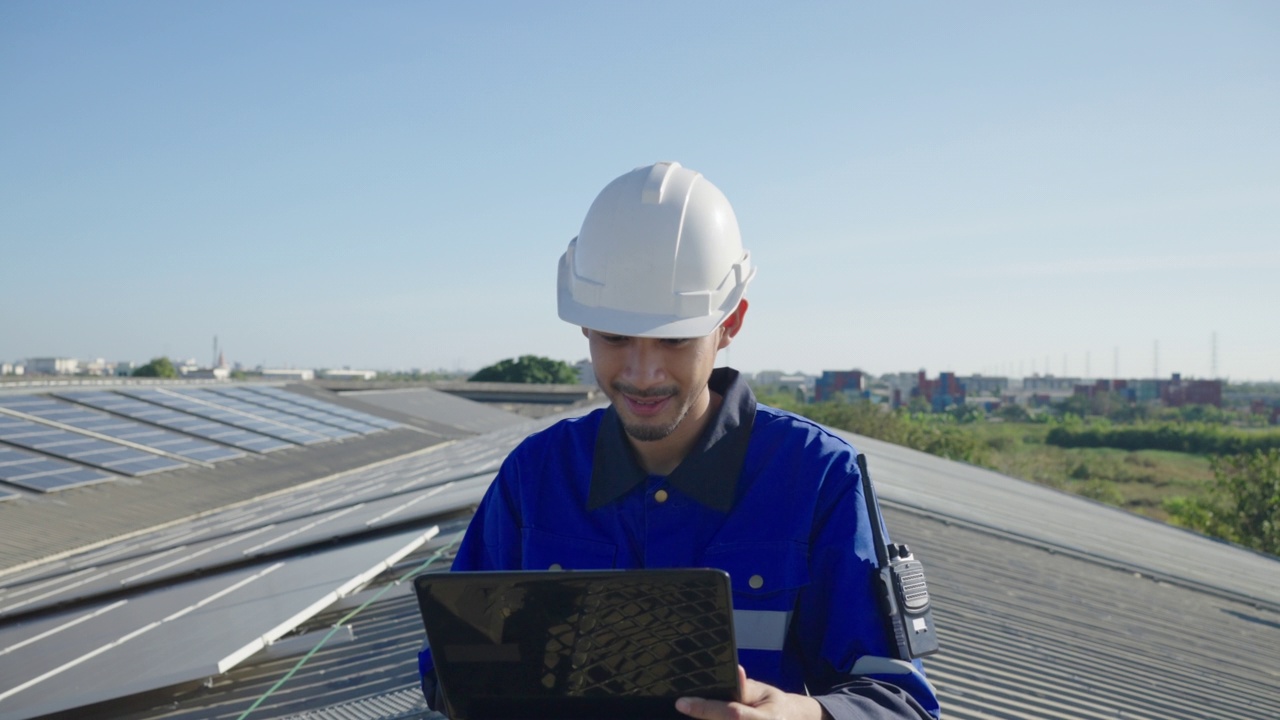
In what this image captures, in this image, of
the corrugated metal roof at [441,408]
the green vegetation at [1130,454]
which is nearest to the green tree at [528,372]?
the green vegetation at [1130,454]

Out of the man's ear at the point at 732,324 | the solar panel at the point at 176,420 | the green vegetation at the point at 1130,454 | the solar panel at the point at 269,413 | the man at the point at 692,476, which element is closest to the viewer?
the man at the point at 692,476

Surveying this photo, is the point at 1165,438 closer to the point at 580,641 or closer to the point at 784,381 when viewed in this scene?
the point at 784,381

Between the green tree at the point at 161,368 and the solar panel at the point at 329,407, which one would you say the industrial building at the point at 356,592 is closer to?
the solar panel at the point at 329,407

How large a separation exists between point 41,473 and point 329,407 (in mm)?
12994

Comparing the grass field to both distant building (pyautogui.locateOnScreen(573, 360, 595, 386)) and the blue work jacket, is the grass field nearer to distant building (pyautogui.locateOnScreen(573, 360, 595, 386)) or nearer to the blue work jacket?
distant building (pyautogui.locateOnScreen(573, 360, 595, 386))

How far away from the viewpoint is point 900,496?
33.3 feet

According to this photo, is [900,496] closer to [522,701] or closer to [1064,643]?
[1064,643]

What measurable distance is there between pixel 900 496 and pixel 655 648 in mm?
8733

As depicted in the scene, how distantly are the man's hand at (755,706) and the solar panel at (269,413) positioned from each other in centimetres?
2274

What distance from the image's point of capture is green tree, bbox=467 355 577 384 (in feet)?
241

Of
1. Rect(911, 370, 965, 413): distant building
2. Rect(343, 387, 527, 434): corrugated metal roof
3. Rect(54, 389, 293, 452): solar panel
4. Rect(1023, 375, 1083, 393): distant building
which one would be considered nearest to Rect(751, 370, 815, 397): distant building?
Rect(911, 370, 965, 413): distant building

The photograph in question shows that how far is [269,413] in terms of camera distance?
24.8 m

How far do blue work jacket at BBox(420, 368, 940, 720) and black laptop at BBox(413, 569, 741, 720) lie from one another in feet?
1.24

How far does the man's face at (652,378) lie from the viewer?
2469 mm
